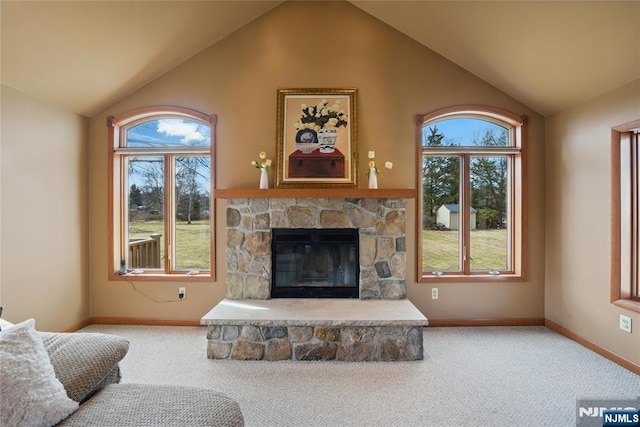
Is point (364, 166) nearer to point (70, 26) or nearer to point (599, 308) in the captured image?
point (599, 308)

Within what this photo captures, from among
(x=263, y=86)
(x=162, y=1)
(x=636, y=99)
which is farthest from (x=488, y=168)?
(x=162, y=1)

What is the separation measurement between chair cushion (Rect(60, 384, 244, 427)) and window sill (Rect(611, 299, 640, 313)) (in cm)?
318

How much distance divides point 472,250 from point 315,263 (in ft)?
6.22

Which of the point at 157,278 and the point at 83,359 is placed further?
the point at 157,278

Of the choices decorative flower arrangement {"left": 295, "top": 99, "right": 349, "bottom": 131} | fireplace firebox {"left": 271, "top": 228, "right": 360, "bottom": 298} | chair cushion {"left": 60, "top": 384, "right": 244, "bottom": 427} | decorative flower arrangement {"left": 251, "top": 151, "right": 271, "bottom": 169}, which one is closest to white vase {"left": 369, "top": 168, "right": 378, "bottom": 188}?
fireplace firebox {"left": 271, "top": 228, "right": 360, "bottom": 298}

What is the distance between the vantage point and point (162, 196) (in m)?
3.85

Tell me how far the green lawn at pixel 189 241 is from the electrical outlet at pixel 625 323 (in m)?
4.05

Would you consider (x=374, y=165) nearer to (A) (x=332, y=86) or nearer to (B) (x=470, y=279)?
(A) (x=332, y=86)

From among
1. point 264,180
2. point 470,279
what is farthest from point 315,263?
point 470,279

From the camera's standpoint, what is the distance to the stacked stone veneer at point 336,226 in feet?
11.2

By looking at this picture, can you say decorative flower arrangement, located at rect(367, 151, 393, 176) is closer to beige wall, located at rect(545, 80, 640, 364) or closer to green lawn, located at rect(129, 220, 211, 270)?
beige wall, located at rect(545, 80, 640, 364)

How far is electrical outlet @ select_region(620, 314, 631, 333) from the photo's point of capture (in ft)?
8.72

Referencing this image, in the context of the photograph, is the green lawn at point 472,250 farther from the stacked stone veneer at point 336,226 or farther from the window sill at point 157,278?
the window sill at point 157,278

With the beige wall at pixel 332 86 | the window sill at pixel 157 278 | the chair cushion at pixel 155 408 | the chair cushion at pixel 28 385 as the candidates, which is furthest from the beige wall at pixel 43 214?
the chair cushion at pixel 155 408
